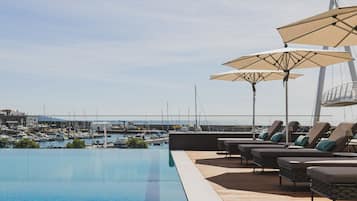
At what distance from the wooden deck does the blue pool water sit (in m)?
0.55

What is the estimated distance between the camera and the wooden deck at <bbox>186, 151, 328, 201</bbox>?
6359mm

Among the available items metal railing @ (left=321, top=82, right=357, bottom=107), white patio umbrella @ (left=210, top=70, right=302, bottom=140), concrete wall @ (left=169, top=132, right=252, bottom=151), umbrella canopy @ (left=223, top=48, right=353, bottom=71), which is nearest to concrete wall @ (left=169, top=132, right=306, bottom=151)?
concrete wall @ (left=169, top=132, right=252, bottom=151)

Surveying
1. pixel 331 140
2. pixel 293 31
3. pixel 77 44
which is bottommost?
pixel 331 140

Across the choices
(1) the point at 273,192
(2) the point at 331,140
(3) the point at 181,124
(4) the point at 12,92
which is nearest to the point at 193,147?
(3) the point at 181,124

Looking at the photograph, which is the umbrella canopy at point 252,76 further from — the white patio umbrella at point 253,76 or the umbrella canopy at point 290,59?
the umbrella canopy at point 290,59

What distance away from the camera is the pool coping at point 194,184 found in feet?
20.3

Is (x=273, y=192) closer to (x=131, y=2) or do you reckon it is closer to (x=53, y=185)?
(x=53, y=185)

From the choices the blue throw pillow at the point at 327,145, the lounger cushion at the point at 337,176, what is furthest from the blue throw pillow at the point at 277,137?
the lounger cushion at the point at 337,176

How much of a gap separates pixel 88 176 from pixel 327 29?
182 inches

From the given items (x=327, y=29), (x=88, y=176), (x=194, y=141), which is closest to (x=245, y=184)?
(x=327, y=29)

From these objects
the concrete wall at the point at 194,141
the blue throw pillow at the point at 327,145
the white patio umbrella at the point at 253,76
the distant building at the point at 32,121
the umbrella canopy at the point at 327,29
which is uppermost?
the umbrella canopy at the point at 327,29

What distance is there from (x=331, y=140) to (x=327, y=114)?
829cm

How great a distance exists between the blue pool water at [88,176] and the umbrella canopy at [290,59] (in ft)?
7.94

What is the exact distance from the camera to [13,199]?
683 cm
